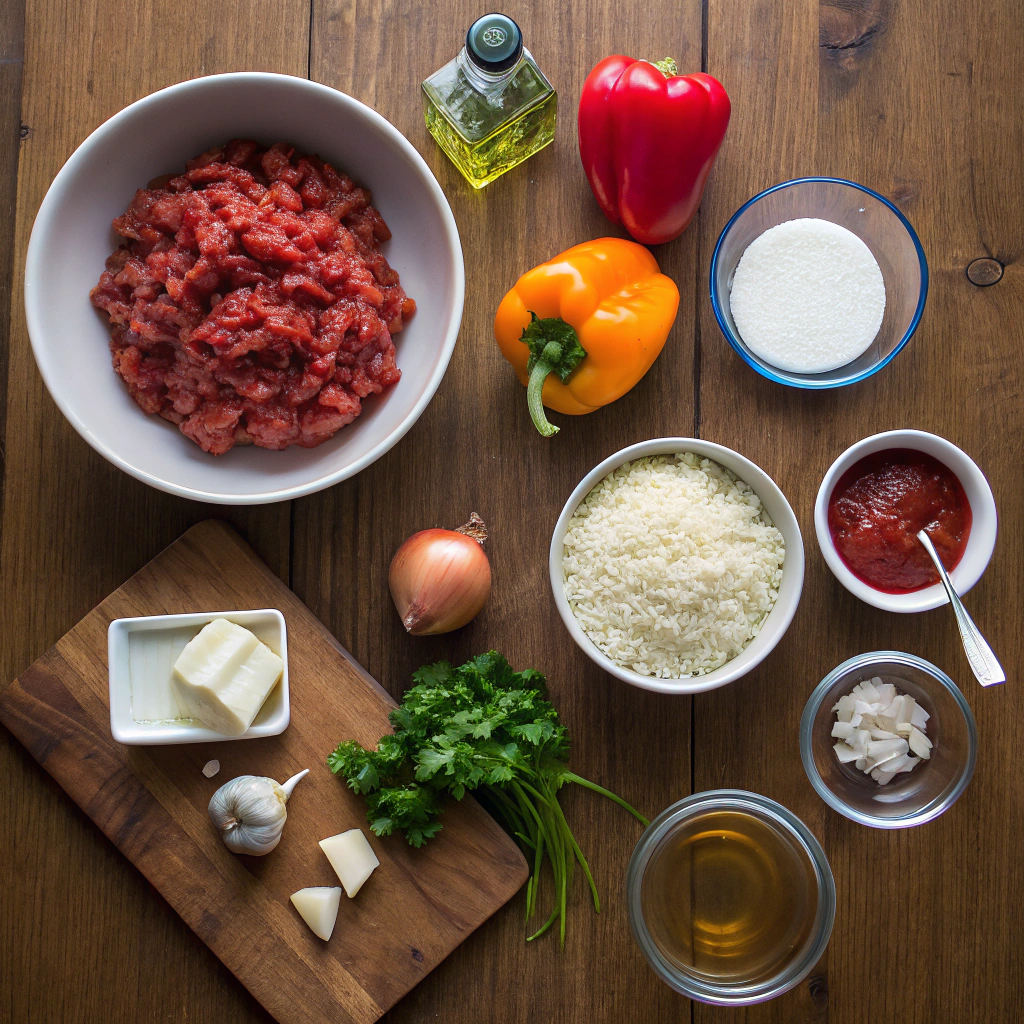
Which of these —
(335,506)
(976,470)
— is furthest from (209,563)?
(976,470)

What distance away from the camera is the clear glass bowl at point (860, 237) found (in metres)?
1.80

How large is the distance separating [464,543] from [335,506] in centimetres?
31

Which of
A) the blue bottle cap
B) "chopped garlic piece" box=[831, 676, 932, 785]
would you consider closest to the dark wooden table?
"chopped garlic piece" box=[831, 676, 932, 785]

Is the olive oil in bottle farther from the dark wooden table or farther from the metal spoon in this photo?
the metal spoon

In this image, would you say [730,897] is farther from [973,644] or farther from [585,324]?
[585,324]

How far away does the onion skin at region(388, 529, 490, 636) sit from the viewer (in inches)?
67.1

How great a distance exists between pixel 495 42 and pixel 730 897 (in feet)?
5.84

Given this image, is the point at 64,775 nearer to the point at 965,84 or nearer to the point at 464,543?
the point at 464,543

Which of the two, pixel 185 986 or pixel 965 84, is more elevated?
pixel 965 84

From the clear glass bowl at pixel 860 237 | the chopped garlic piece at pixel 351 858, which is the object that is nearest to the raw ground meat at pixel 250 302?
the clear glass bowl at pixel 860 237

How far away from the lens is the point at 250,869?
1754mm

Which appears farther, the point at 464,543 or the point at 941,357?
the point at 941,357

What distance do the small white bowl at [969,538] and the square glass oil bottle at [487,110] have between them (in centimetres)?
94

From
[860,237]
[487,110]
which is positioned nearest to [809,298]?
[860,237]
